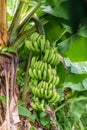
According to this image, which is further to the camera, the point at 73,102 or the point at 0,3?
the point at 73,102

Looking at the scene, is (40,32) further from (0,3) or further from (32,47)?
(0,3)

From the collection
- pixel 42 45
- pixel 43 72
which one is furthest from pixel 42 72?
pixel 42 45

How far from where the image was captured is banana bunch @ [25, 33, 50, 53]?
3.89ft

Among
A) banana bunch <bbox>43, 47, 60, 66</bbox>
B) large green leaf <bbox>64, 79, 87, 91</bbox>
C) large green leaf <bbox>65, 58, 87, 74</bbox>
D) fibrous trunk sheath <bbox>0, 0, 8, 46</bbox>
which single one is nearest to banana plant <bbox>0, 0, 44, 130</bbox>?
fibrous trunk sheath <bbox>0, 0, 8, 46</bbox>

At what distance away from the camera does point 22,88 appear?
→ 1420mm

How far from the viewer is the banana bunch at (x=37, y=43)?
1.19 meters

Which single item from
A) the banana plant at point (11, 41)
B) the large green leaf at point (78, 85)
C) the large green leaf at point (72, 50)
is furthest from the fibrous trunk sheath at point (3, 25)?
the large green leaf at point (78, 85)

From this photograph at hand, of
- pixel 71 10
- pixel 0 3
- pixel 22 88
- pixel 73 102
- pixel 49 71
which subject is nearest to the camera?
pixel 71 10

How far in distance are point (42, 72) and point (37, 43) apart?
0.12m

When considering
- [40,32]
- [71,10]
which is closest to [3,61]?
[40,32]

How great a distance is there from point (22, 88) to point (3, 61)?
215 mm

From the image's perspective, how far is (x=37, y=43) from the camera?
119 cm

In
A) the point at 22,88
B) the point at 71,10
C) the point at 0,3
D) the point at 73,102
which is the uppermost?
the point at 71,10

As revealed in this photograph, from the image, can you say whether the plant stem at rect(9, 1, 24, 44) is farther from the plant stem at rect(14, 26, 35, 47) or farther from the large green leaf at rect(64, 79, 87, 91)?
the large green leaf at rect(64, 79, 87, 91)
